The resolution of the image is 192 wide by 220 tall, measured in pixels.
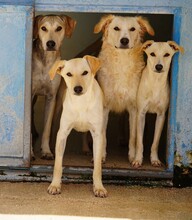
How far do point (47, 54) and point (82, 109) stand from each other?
1.09 metres

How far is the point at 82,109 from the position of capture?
6078mm

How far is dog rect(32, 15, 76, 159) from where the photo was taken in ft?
22.1

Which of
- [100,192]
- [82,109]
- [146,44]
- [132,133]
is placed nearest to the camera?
[100,192]

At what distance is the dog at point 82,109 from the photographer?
19.5ft

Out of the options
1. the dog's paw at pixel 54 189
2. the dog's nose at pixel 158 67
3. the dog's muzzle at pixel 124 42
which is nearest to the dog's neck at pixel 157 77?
the dog's nose at pixel 158 67

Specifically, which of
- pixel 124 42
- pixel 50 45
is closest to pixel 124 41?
pixel 124 42

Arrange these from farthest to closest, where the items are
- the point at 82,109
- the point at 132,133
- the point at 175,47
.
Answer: the point at 132,133
the point at 175,47
the point at 82,109

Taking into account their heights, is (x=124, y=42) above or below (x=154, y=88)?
above

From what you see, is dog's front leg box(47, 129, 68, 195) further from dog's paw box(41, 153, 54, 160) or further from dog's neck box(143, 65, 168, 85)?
dog's neck box(143, 65, 168, 85)

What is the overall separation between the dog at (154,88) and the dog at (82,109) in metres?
0.67

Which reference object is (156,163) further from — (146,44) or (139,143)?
(146,44)

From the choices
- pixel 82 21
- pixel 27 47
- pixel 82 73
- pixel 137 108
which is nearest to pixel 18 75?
pixel 27 47

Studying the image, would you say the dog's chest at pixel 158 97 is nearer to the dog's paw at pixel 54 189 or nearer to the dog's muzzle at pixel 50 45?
the dog's muzzle at pixel 50 45

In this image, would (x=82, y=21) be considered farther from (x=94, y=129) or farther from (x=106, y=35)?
(x=94, y=129)
